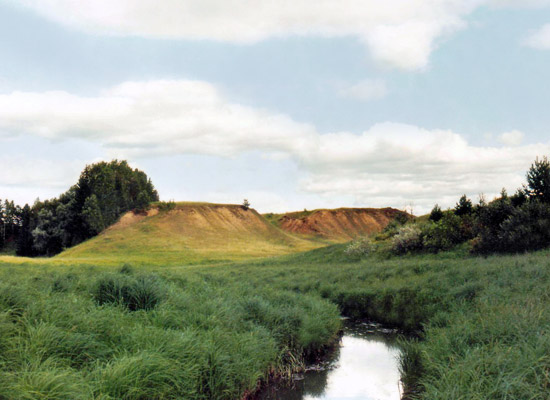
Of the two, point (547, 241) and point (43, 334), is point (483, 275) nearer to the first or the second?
point (547, 241)

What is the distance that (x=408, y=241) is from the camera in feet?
101

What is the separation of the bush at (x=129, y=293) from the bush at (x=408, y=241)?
76.1 ft

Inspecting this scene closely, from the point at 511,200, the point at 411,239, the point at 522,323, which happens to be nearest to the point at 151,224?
the point at 411,239

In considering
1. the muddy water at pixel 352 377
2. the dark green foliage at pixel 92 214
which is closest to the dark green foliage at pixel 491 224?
the muddy water at pixel 352 377

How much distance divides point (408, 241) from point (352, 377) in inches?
846

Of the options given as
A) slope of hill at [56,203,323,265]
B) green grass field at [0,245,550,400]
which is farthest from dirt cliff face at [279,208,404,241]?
green grass field at [0,245,550,400]

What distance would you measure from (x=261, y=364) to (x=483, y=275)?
10550 millimetres

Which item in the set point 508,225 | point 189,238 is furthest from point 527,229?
Answer: point 189,238

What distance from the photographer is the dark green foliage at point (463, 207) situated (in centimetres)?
3406

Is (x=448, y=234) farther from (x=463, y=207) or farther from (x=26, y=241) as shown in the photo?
(x=26, y=241)

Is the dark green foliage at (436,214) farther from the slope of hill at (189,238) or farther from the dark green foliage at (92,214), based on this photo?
the dark green foliage at (92,214)

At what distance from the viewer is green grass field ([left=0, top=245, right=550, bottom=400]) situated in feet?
19.6

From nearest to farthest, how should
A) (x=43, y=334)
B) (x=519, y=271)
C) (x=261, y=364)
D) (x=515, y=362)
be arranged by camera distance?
1. (x=515, y=362)
2. (x=43, y=334)
3. (x=261, y=364)
4. (x=519, y=271)

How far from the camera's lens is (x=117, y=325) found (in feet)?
27.2
